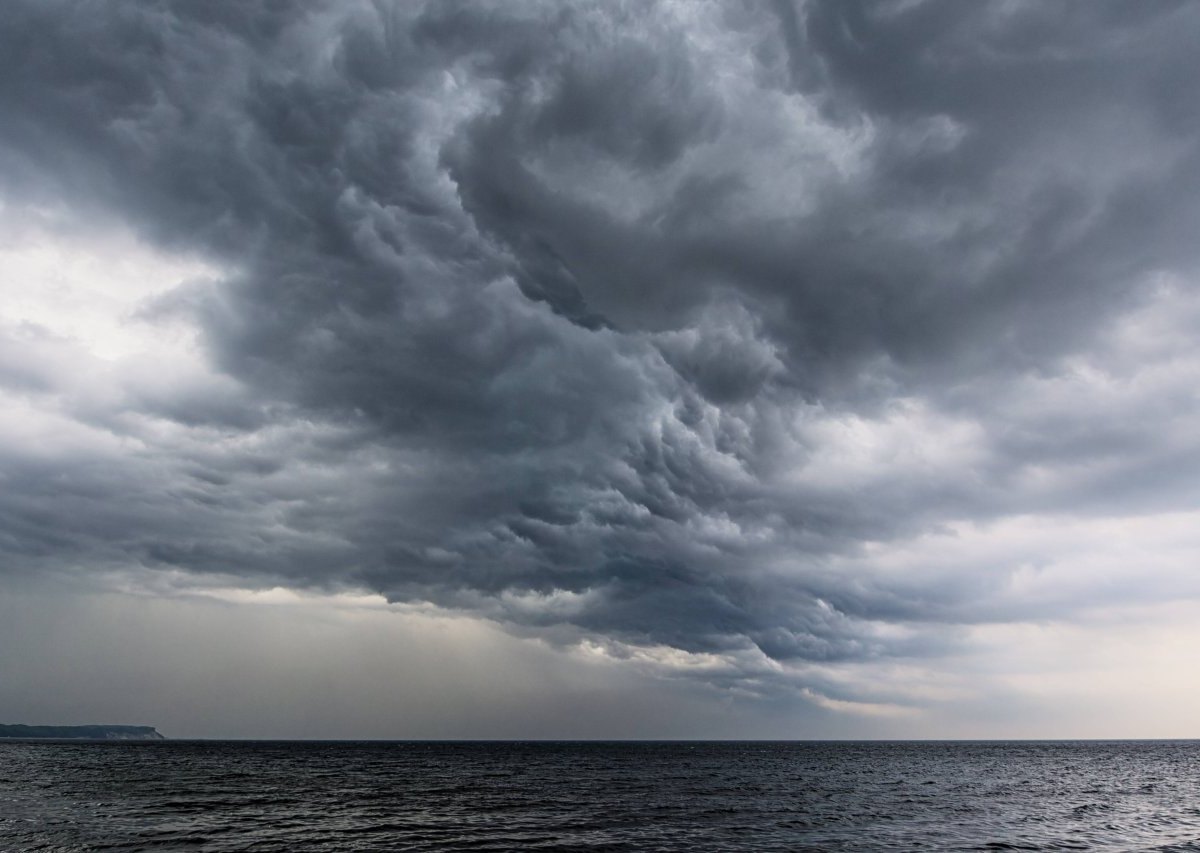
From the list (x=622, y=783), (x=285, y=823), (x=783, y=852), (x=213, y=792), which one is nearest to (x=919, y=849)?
(x=783, y=852)

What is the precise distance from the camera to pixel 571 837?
169ft

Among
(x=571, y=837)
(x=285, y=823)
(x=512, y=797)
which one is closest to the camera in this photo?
(x=571, y=837)

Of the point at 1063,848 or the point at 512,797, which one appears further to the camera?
the point at 512,797

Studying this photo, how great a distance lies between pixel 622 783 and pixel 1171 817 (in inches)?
2482

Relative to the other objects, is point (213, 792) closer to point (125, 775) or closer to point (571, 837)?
point (125, 775)

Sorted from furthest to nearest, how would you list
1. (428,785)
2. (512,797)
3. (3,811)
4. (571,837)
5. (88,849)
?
1. (428,785)
2. (512,797)
3. (3,811)
4. (571,837)
5. (88,849)

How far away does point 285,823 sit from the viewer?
58062 millimetres

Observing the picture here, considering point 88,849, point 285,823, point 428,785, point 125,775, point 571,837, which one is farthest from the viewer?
point 125,775

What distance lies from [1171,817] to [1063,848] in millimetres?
27727

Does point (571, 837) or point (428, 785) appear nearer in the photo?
point (571, 837)

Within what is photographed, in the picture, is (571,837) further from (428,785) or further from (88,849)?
(428,785)

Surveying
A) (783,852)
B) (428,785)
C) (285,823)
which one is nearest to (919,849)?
(783,852)

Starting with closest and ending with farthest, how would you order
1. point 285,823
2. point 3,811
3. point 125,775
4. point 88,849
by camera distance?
point 88,849
point 285,823
point 3,811
point 125,775

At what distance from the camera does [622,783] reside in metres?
104
